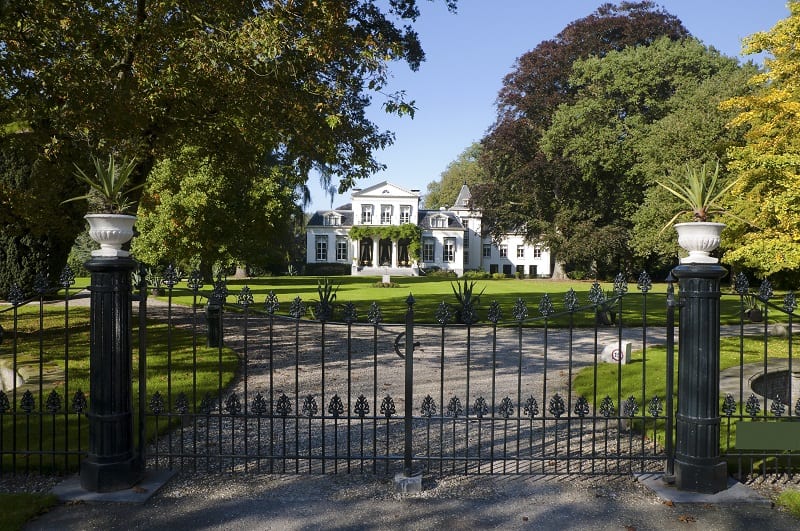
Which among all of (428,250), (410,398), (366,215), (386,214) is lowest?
(410,398)

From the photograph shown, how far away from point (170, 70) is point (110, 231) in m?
4.47

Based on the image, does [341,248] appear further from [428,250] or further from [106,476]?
[106,476]

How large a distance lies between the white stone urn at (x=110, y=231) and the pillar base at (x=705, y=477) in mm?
4408

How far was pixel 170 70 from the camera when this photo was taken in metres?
8.04

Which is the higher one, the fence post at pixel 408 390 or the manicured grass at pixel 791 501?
the fence post at pixel 408 390

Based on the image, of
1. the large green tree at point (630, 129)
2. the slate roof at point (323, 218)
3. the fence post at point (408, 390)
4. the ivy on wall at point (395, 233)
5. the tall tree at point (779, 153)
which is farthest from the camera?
the slate roof at point (323, 218)

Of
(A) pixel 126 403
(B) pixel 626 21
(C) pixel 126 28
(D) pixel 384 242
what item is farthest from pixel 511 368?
(D) pixel 384 242

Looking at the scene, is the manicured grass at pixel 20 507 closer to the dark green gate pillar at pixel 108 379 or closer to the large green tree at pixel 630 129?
the dark green gate pillar at pixel 108 379

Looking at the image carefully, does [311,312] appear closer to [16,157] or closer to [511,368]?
[511,368]

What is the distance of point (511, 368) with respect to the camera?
966 centimetres

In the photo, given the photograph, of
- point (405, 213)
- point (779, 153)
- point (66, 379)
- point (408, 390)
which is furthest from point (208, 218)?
point (405, 213)

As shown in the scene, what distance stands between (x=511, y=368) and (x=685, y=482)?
5.29m

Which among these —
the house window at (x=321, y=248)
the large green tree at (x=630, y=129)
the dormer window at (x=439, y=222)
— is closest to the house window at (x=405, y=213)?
the dormer window at (x=439, y=222)

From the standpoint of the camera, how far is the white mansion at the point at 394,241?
58.1 m
